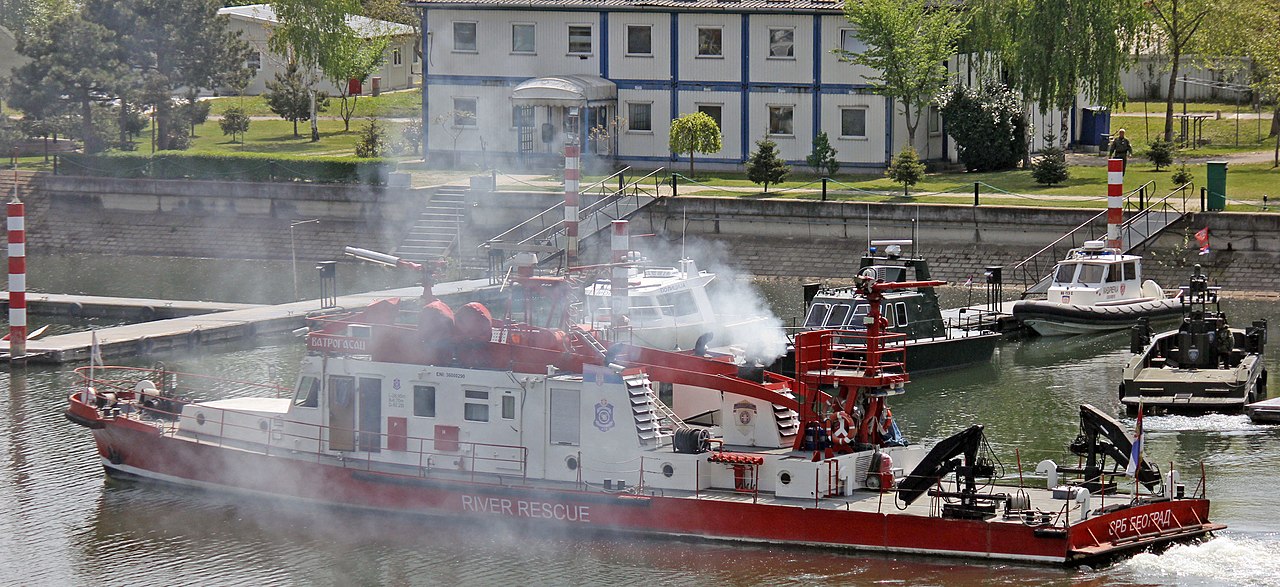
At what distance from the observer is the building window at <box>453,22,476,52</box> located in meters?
66.5

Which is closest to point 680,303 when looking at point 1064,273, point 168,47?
point 1064,273

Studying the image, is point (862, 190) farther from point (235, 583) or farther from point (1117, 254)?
point (235, 583)

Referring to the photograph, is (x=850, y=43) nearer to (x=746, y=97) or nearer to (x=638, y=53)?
(x=746, y=97)

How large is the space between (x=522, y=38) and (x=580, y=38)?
2237 millimetres

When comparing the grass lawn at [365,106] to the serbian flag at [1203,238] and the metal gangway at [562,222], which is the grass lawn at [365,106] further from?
the serbian flag at [1203,238]

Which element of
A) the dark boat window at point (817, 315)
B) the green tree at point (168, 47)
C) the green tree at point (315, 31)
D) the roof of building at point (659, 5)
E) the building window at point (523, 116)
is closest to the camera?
the dark boat window at point (817, 315)

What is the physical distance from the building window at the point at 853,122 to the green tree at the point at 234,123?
2625 centimetres

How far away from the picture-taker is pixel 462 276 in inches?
2143

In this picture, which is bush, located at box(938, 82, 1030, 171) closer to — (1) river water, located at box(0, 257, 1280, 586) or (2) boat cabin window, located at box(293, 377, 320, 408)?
(1) river water, located at box(0, 257, 1280, 586)

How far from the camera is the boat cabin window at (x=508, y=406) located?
27.3 m

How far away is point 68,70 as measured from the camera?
68.0 meters

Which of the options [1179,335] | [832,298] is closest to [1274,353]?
[1179,335]

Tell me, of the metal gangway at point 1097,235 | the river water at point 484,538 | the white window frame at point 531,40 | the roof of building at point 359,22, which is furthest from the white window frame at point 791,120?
the river water at point 484,538

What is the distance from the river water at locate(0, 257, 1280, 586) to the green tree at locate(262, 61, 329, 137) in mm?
39987
